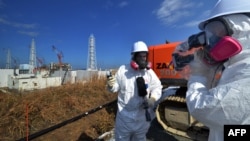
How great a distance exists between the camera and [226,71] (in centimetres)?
115

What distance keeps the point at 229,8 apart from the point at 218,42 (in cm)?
19

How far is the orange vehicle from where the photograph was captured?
14.4 ft

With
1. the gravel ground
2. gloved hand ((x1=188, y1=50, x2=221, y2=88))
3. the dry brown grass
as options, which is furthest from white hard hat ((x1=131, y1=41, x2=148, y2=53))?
the dry brown grass

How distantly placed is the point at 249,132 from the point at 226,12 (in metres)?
0.65

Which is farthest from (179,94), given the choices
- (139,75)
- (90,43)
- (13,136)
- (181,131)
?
(90,43)

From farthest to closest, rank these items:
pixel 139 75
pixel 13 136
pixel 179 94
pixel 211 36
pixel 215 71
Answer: pixel 179 94 < pixel 13 136 < pixel 139 75 < pixel 215 71 < pixel 211 36

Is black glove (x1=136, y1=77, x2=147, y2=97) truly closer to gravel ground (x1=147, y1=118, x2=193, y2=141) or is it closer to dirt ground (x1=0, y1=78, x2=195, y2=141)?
dirt ground (x1=0, y1=78, x2=195, y2=141)

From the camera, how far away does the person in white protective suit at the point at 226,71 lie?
1028 millimetres

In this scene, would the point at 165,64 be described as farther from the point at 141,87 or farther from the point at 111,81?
the point at 111,81

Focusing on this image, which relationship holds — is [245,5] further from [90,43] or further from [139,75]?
[90,43]

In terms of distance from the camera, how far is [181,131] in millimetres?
4773

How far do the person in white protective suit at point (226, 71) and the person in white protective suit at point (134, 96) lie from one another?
1.68 m

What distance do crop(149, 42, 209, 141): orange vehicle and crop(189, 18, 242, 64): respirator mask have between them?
2967 millimetres

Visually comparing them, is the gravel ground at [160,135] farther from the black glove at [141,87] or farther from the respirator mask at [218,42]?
the respirator mask at [218,42]
